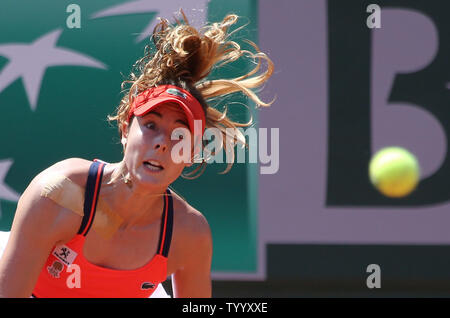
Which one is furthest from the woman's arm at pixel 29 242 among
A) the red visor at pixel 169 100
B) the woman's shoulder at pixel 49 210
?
the red visor at pixel 169 100

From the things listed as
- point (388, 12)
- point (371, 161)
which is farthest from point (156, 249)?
point (388, 12)

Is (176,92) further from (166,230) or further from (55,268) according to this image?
(55,268)

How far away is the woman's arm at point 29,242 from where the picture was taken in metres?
2.14

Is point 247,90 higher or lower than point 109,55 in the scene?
lower

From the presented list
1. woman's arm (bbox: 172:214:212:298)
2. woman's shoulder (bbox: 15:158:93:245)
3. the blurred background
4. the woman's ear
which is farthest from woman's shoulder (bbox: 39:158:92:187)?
the blurred background

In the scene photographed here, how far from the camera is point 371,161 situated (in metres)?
4.58

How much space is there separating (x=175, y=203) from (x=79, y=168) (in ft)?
1.33

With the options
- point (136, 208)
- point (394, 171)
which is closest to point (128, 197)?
point (136, 208)

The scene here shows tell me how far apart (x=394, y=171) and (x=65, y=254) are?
2603 millimetres

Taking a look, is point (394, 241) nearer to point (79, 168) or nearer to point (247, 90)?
point (247, 90)

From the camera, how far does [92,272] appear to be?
2.36m

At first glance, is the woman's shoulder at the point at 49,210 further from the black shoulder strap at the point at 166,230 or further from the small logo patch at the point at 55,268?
the black shoulder strap at the point at 166,230

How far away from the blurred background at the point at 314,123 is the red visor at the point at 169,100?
7.19 feet
